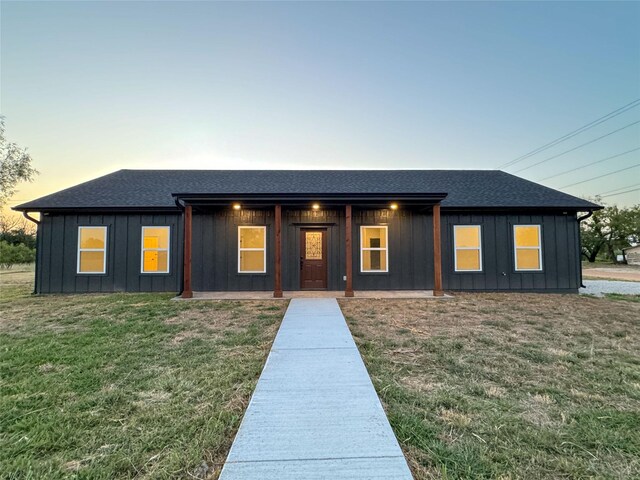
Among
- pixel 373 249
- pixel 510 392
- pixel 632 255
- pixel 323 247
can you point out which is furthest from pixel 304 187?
pixel 632 255

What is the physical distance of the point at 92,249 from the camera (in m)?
9.04

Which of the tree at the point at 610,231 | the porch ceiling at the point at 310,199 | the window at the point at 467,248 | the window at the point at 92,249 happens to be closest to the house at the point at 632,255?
the tree at the point at 610,231

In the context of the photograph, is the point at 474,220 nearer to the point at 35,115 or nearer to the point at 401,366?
the point at 401,366

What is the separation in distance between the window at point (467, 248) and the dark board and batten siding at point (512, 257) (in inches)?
5.1

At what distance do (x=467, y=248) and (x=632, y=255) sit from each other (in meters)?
29.0

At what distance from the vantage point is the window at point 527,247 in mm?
9297

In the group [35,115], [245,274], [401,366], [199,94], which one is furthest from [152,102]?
[401,366]

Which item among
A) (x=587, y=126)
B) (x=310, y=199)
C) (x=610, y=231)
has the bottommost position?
(x=310, y=199)

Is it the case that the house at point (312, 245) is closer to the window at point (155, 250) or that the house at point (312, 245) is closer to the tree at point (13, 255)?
the window at point (155, 250)

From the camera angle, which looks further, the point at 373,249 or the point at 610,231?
the point at 610,231

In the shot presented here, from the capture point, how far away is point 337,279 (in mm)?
9273

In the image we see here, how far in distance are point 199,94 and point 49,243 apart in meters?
7.21

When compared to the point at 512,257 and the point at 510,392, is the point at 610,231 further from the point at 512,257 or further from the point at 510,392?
the point at 510,392

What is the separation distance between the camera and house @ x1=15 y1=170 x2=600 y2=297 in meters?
8.99
